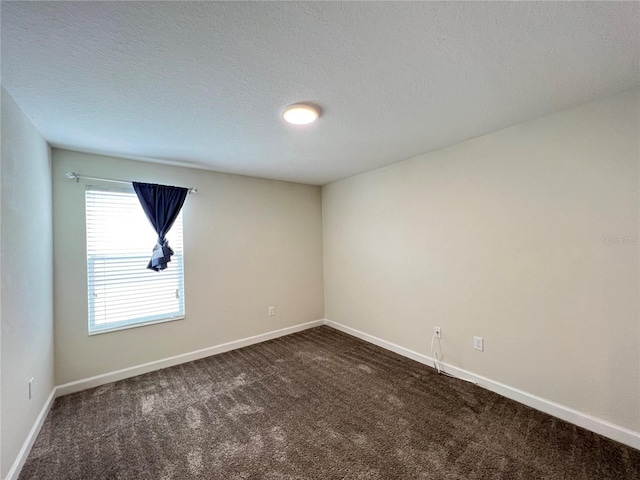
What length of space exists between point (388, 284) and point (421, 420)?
1.60 metres

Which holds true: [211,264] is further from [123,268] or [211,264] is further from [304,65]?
[304,65]

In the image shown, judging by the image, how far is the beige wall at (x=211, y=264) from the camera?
261 cm

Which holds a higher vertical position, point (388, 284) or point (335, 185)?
point (335, 185)

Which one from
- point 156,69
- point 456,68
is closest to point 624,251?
point 456,68

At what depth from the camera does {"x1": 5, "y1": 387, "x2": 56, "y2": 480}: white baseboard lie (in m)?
1.61

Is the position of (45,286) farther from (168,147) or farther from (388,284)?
(388,284)

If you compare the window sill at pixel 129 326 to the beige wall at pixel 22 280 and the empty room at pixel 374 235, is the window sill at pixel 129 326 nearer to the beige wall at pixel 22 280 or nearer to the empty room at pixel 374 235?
the empty room at pixel 374 235

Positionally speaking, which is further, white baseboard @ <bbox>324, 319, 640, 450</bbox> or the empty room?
white baseboard @ <bbox>324, 319, 640, 450</bbox>

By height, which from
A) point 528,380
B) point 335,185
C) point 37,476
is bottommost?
point 37,476

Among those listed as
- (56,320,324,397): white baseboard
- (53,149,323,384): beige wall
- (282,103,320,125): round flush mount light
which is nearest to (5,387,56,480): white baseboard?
(56,320,324,397): white baseboard

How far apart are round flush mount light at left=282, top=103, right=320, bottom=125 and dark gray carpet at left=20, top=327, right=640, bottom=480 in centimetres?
230

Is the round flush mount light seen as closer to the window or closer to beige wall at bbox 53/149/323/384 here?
beige wall at bbox 53/149/323/384

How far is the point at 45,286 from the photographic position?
2.28 metres

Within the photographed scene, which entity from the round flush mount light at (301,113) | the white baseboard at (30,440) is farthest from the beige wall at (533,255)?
the white baseboard at (30,440)
